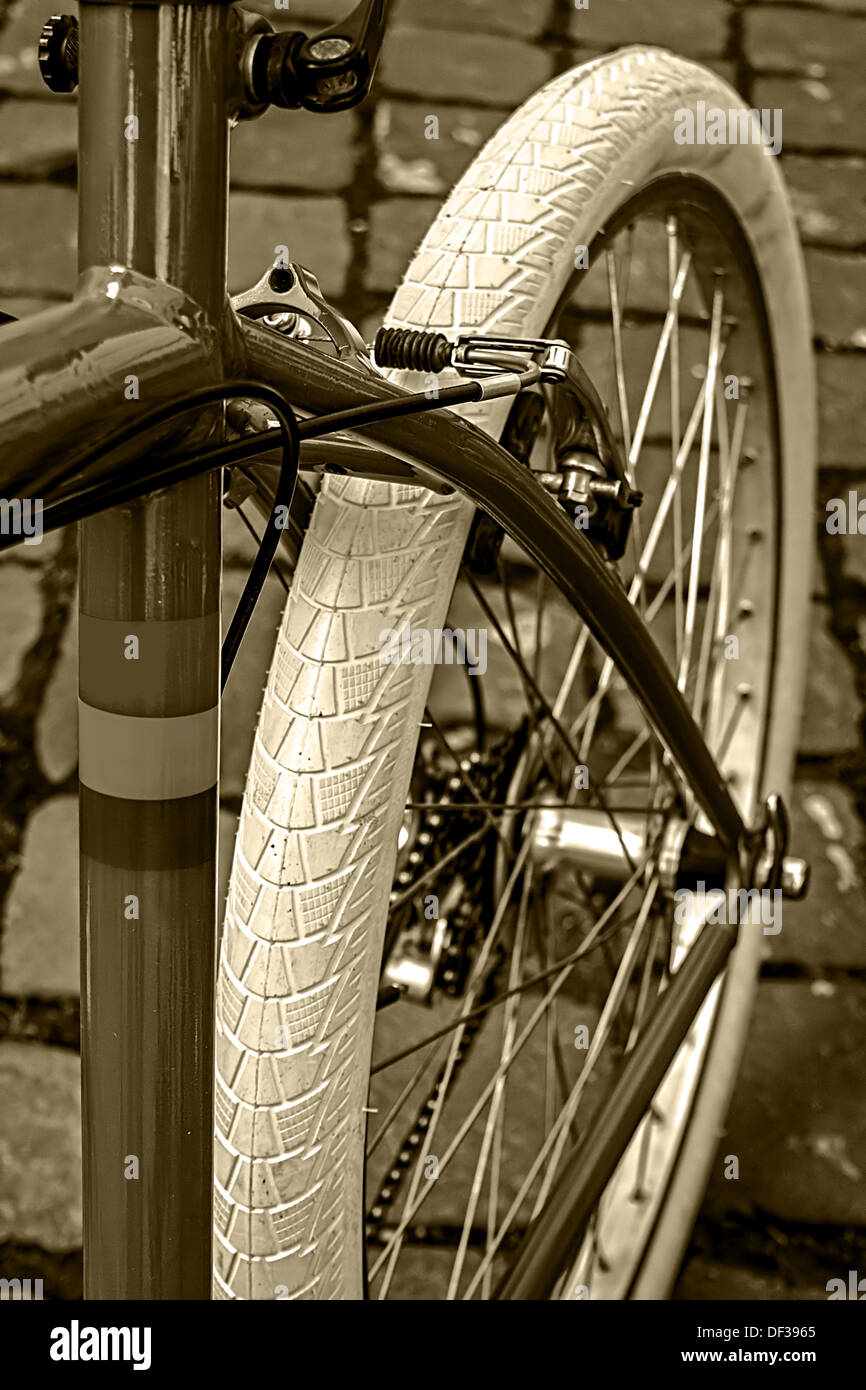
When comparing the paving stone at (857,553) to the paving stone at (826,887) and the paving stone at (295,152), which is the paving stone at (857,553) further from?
the paving stone at (295,152)

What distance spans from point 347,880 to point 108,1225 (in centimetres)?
16

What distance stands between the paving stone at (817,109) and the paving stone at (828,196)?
0.03 m

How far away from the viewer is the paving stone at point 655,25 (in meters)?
2.10

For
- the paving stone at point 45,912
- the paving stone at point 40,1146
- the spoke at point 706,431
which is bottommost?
the paving stone at point 40,1146

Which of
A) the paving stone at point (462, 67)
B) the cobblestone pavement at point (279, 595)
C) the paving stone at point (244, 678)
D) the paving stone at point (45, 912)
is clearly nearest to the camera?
the cobblestone pavement at point (279, 595)

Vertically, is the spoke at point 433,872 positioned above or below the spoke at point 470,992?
above

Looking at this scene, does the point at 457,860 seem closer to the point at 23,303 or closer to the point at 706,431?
the point at 706,431

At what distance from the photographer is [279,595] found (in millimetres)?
1521

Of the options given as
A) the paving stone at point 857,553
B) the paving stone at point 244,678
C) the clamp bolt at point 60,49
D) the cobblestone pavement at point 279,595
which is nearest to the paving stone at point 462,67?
the cobblestone pavement at point 279,595

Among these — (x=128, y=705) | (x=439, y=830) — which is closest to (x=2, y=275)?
(x=439, y=830)

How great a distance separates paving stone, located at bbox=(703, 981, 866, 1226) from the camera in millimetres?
1211

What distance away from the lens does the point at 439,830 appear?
867 millimetres

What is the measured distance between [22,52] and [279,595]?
963mm
